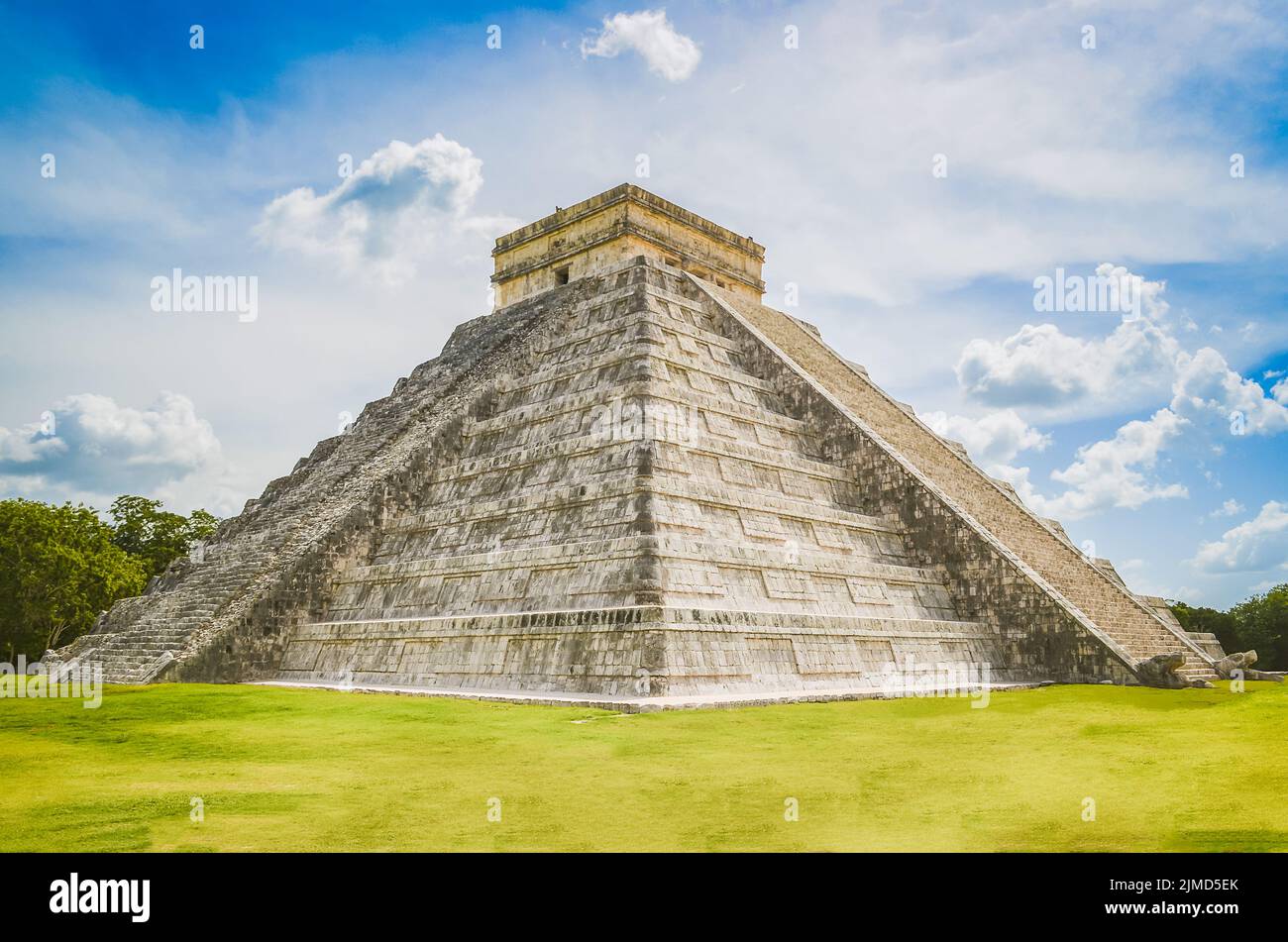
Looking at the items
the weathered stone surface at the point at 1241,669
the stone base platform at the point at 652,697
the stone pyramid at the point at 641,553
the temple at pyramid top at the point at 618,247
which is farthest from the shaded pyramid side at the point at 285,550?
the weathered stone surface at the point at 1241,669

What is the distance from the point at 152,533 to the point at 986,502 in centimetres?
2928

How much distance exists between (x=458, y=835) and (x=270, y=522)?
16917 mm

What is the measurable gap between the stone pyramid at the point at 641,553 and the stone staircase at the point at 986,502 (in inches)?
3.9

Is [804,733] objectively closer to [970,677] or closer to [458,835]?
[458,835]

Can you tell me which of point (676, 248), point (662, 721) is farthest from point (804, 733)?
point (676, 248)

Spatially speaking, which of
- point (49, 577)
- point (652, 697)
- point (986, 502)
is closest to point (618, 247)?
point (986, 502)

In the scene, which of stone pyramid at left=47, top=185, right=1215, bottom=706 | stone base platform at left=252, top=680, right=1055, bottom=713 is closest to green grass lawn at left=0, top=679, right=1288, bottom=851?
stone base platform at left=252, top=680, right=1055, bottom=713

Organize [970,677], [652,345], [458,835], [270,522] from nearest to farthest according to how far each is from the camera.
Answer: [458,835] → [970,677] → [652,345] → [270,522]

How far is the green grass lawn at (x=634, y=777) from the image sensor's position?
5.87 metres

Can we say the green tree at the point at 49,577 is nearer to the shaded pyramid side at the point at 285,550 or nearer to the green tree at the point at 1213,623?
the shaded pyramid side at the point at 285,550

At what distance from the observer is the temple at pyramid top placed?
82.3 feet

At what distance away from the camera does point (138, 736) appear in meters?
9.64

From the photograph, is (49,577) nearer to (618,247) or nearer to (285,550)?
(285,550)

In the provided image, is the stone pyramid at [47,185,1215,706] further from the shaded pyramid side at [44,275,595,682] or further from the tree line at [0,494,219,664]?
the tree line at [0,494,219,664]
